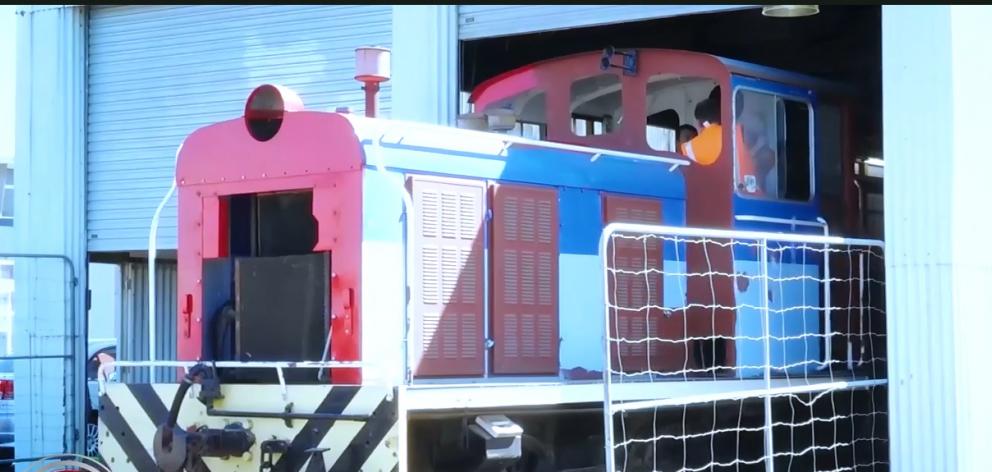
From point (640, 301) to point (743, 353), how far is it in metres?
0.71

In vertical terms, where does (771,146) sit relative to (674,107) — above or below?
below

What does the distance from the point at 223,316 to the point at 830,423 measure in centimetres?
377

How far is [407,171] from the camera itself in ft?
20.7

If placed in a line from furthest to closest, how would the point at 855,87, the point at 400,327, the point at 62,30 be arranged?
the point at 62,30 < the point at 855,87 < the point at 400,327

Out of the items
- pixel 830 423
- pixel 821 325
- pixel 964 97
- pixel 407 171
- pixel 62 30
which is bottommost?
pixel 830 423

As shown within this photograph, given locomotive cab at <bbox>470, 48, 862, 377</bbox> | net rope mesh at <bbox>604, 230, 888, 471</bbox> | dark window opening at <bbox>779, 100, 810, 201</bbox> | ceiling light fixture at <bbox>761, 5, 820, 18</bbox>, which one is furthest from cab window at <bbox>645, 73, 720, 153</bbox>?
ceiling light fixture at <bbox>761, 5, 820, 18</bbox>

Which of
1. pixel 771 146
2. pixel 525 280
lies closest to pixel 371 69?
pixel 525 280

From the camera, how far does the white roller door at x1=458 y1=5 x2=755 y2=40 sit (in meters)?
9.59

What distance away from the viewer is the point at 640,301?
24.0 feet

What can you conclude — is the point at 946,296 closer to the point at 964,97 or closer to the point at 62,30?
the point at 964,97

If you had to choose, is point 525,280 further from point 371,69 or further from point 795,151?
→ point 795,151

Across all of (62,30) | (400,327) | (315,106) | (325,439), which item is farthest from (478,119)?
(62,30)

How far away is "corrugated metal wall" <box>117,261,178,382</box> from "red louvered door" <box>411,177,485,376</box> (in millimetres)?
8022

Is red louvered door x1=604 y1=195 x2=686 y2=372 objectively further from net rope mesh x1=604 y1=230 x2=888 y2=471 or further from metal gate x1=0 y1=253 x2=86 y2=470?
metal gate x1=0 y1=253 x2=86 y2=470
